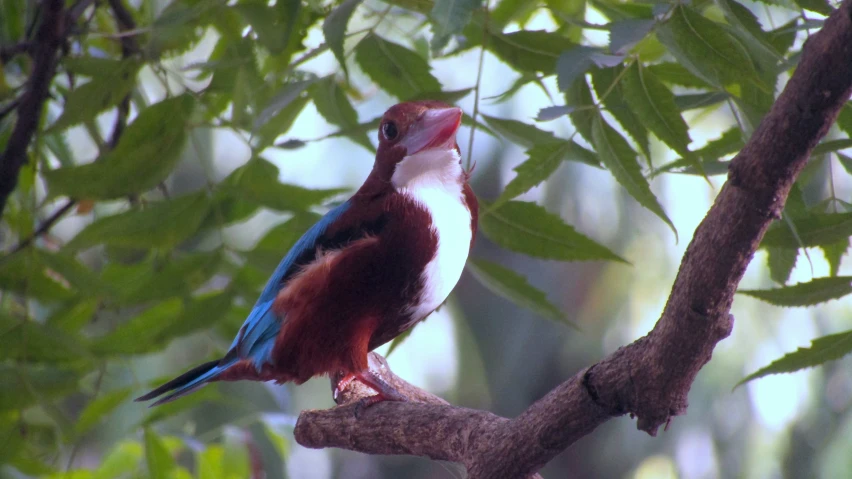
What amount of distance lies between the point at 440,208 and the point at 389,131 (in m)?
0.22

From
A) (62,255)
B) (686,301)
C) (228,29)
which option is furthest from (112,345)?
(686,301)

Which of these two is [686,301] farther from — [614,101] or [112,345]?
[112,345]

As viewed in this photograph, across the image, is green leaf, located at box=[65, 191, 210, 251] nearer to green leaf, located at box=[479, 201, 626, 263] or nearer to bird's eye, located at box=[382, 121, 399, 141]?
bird's eye, located at box=[382, 121, 399, 141]

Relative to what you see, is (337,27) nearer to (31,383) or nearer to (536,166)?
(536,166)

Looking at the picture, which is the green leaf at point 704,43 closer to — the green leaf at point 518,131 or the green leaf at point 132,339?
the green leaf at point 518,131

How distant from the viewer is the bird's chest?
1.60 meters

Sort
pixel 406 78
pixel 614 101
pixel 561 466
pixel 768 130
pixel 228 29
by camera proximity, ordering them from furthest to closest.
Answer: pixel 561 466 < pixel 228 29 < pixel 406 78 < pixel 614 101 < pixel 768 130

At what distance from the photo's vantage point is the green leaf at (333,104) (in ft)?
5.79

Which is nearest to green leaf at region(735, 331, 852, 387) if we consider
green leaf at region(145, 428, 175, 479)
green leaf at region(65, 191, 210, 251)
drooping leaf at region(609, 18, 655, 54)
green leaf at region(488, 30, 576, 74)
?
drooping leaf at region(609, 18, 655, 54)

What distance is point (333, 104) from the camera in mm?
1769

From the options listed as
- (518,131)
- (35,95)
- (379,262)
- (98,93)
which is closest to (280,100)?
(379,262)

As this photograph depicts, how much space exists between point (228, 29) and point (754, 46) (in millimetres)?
1184

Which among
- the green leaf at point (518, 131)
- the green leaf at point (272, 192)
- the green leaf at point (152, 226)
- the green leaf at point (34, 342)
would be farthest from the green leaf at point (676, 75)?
the green leaf at point (34, 342)

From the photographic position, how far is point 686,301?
1.03 meters
